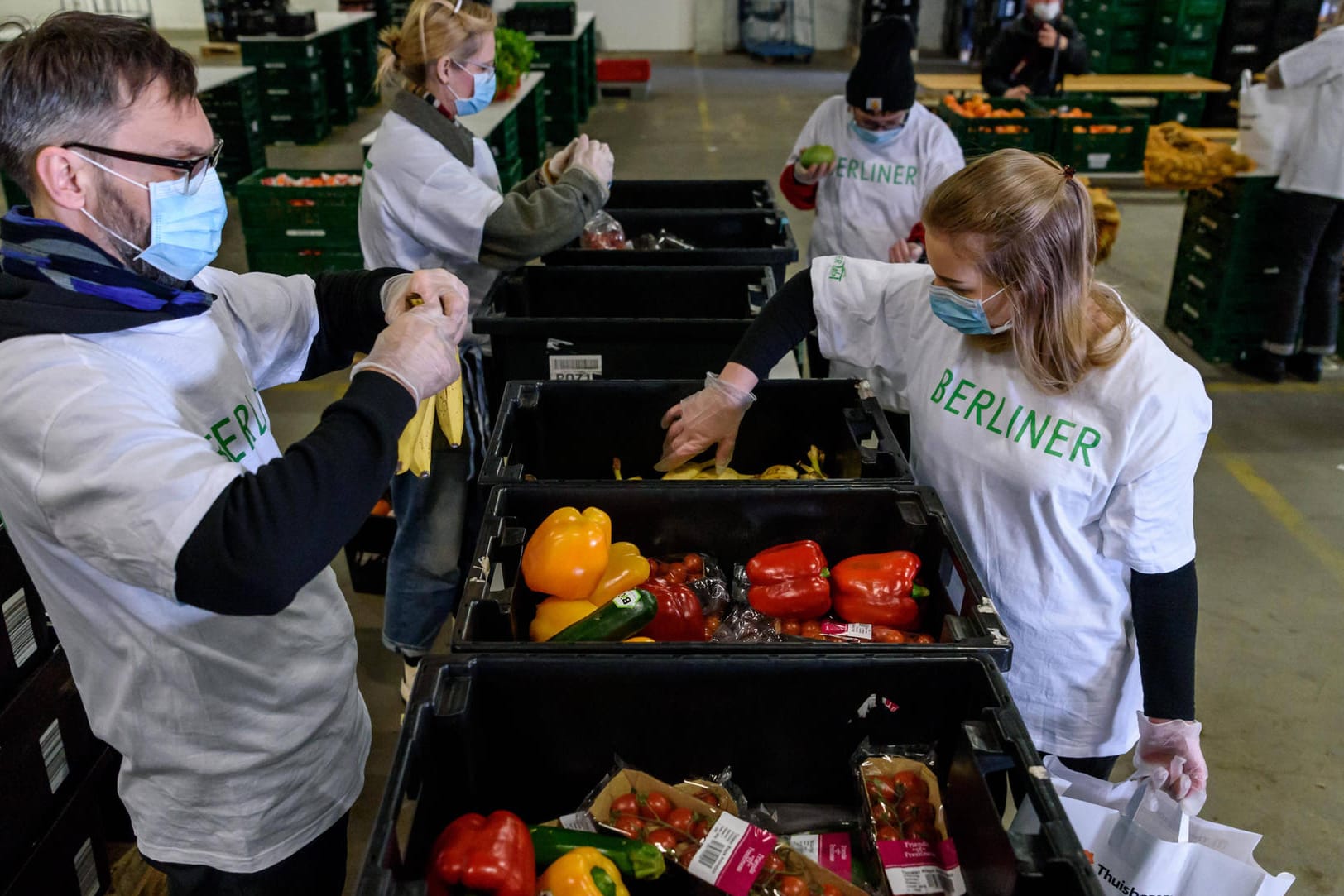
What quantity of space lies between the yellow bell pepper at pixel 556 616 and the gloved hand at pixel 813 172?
255 centimetres

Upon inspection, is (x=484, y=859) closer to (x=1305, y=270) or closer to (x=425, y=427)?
(x=425, y=427)

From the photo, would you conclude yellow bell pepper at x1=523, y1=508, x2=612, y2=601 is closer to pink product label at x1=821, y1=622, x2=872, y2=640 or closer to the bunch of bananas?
the bunch of bananas

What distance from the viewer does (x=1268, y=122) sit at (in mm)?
4883

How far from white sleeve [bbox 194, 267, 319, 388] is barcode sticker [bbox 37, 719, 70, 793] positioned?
954mm

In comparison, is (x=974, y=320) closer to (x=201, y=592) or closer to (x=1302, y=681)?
(x=201, y=592)

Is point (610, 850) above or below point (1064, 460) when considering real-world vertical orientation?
below

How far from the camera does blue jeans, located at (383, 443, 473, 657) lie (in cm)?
282

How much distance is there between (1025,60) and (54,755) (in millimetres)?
8615

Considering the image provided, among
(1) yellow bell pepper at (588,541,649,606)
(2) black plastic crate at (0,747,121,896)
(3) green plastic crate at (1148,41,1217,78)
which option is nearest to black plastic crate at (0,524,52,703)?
(2) black plastic crate at (0,747,121,896)

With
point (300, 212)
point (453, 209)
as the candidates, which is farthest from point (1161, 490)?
point (300, 212)

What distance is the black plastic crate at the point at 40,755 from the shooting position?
77.6 inches

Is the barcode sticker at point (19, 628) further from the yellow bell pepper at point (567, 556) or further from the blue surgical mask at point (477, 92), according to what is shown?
the blue surgical mask at point (477, 92)

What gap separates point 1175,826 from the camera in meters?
1.59

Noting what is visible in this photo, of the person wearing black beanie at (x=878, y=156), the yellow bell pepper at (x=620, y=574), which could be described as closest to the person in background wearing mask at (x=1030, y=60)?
the person wearing black beanie at (x=878, y=156)
